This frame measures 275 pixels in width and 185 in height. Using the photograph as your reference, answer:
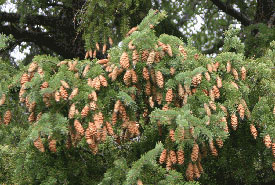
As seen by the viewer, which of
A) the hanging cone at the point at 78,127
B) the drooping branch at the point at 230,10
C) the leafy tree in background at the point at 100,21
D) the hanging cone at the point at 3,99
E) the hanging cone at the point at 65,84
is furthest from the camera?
the drooping branch at the point at 230,10

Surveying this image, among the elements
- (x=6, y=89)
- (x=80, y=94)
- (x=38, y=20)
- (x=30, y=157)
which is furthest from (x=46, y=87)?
(x=38, y=20)

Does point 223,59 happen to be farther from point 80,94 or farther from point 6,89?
point 6,89

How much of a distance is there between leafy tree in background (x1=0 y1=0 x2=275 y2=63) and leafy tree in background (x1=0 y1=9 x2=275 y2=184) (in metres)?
1.38

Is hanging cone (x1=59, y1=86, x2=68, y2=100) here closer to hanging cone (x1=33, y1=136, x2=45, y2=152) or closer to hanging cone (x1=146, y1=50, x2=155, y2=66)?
hanging cone (x1=33, y1=136, x2=45, y2=152)

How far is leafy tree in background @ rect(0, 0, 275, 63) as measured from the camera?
453 centimetres

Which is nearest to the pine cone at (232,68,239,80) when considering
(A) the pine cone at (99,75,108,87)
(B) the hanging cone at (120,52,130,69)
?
(B) the hanging cone at (120,52,130,69)

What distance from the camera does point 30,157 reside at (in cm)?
319

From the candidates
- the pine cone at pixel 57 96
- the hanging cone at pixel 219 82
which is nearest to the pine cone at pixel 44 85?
the pine cone at pixel 57 96

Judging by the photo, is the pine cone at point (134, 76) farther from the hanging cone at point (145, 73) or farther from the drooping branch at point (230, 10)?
the drooping branch at point (230, 10)

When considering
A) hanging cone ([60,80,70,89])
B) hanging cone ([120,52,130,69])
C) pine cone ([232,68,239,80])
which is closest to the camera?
hanging cone ([60,80,70,89])

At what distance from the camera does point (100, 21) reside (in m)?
4.45

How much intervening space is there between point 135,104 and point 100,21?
69.0 inches

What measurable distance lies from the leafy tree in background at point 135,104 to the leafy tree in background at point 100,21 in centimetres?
138

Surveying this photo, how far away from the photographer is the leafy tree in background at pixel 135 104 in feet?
8.87
